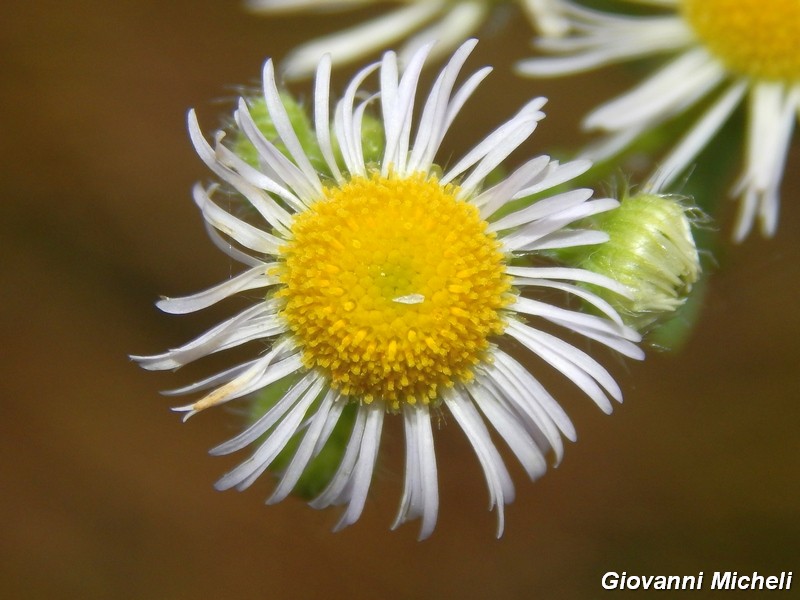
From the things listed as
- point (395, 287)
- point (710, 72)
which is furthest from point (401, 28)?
point (395, 287)

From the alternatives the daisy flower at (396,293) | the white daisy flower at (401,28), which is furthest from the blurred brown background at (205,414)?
the daisy flower at (396,293)

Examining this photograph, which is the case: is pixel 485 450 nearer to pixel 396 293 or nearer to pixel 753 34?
pixel 396 293

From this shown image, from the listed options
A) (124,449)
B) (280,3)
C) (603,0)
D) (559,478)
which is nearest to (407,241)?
(603,0)

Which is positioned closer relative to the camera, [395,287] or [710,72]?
[395,287]

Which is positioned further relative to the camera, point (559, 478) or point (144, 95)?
point (144, 95)

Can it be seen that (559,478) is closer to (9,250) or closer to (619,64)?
(619,64)

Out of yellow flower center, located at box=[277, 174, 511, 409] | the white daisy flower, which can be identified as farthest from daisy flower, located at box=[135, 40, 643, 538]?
the white daisy flower

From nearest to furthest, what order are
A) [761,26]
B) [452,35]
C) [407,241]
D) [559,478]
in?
[407,241] → [761,26] → [452,35] → [559,478]
